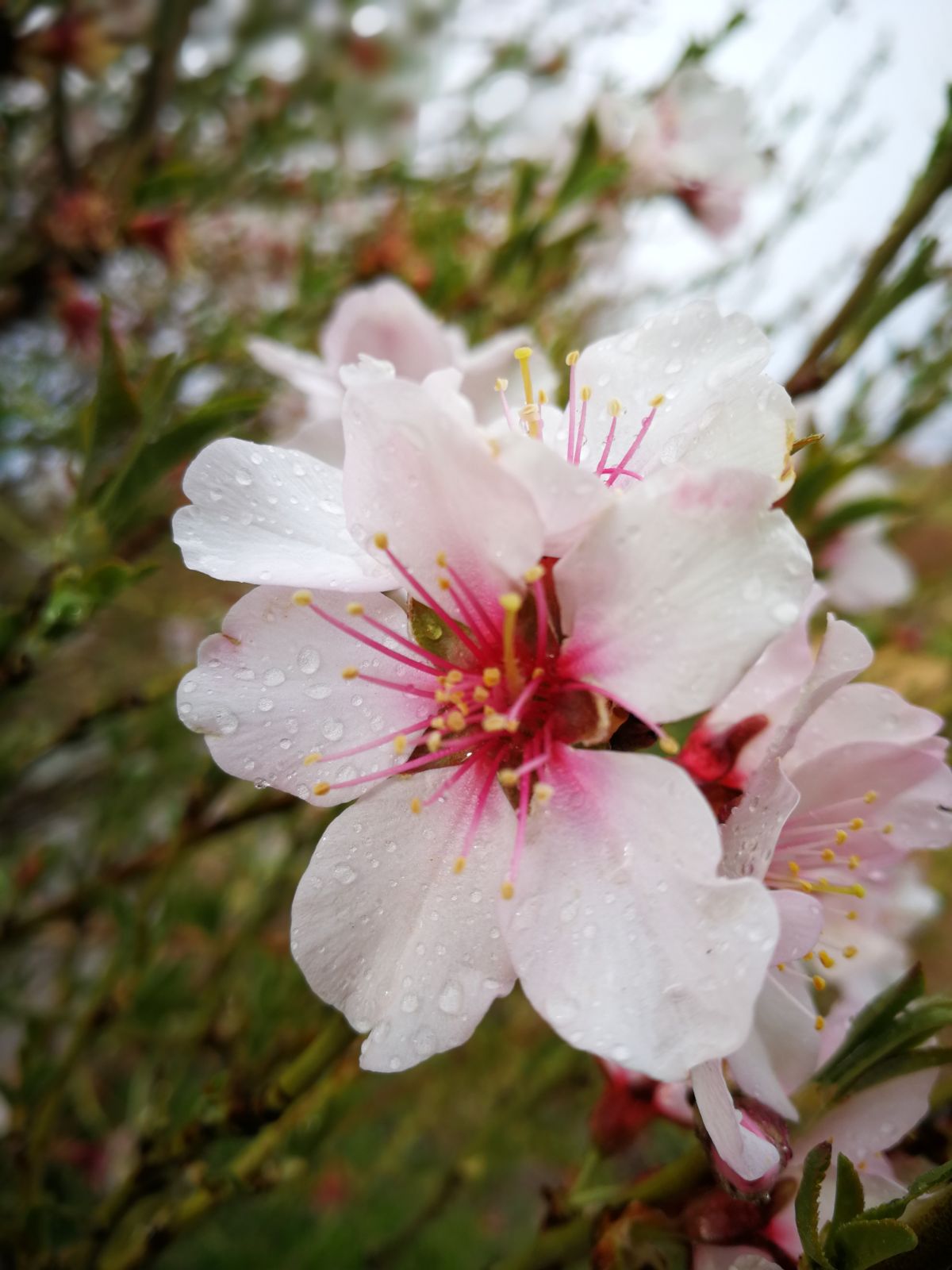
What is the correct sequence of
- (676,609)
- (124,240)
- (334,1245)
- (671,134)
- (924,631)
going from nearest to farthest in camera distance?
1. (676,609)
2. (671,134)
3. (334,1245)
4. (124,240)
5. (924,631)

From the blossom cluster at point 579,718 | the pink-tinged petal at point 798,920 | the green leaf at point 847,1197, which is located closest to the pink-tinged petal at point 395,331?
the blossom cluster at point 579,718

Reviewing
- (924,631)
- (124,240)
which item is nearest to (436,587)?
(124,240)

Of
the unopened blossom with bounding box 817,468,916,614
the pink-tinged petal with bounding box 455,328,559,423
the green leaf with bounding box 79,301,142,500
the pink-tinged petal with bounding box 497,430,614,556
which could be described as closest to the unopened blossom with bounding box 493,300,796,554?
the pink-tinged petal with bounding box 497,430,614,556

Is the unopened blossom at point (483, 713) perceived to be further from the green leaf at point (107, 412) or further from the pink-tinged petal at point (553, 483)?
the green leaf at point (107, 412)

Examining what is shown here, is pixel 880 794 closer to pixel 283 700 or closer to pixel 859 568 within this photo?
pixel 283 700

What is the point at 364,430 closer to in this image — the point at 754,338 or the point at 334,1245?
the point at 754,338
